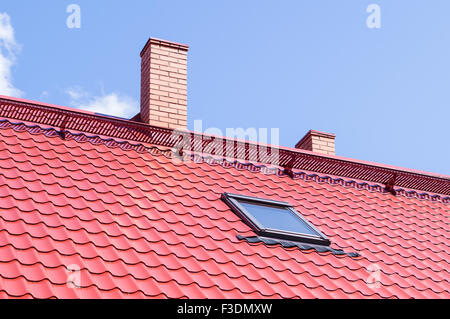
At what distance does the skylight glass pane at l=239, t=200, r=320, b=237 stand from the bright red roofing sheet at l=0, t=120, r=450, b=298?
0.26 m

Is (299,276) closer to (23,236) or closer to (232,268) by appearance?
(232,268)

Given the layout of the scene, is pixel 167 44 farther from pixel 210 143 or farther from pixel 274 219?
pixel 274 219

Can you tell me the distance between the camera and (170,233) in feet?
20.7

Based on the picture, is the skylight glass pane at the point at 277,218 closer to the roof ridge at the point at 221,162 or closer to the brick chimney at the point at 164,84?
the roof ridge at the point at 221,162

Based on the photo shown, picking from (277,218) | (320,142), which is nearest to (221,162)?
(277,218)

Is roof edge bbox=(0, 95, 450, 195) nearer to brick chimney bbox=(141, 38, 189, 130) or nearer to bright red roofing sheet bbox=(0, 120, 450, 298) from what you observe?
bright red roofing sheet bbox=(0, 120, 450, 298)

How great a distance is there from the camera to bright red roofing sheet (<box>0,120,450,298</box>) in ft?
17.5

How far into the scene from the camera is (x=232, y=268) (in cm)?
600

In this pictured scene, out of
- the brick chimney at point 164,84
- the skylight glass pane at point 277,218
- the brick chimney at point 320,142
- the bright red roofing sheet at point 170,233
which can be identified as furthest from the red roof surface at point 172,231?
the brick chimney at point 320,142

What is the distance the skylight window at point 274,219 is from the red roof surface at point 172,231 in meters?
0.14

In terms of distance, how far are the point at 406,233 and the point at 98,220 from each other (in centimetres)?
406

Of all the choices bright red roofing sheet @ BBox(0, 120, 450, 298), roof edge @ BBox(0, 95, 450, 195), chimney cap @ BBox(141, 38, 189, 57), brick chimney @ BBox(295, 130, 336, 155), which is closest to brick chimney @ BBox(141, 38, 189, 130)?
chimney cap @ BBox(141, 38, 189, 57)
